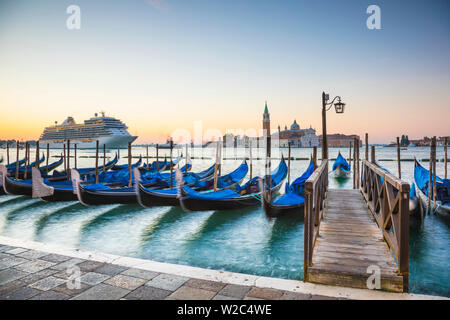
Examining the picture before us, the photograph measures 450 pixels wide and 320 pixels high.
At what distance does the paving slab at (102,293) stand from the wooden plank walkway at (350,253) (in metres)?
1.63

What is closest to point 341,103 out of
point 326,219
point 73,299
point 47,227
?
point 326,219

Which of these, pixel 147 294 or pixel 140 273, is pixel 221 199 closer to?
pixel 140 273

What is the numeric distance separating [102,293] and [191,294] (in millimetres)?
737

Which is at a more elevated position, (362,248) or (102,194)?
(362,248)

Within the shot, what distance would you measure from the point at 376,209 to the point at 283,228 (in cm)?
273

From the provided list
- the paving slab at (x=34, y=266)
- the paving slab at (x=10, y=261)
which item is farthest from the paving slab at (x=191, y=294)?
the paving slab at (x=10, y=261)

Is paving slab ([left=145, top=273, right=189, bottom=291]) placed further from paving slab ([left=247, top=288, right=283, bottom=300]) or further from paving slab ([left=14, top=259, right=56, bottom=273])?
paving slab ([left=14, top=259, right=56, bottom=273])

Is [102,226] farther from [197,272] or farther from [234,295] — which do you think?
[234,295]

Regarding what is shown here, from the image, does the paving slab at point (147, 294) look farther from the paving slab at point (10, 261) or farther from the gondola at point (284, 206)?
the gondola at point (284, 206)

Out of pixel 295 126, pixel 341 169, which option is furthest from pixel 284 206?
pixel 295 126

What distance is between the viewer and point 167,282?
252cm

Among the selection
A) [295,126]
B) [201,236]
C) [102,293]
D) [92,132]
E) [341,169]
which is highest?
[295,126]

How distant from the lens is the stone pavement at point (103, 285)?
2273 millimetres

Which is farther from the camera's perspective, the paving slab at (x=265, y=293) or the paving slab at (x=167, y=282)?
the paving slab at (x=167, y=282)
